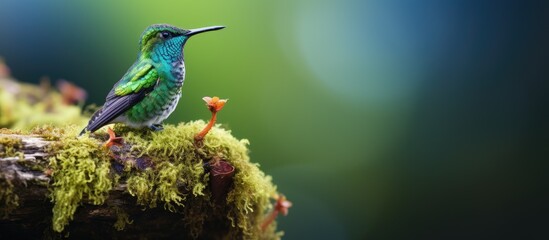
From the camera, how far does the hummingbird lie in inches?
91.9

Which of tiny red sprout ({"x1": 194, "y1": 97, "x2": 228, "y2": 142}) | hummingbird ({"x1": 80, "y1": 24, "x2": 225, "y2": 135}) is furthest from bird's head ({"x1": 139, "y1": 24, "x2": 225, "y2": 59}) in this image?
tiny red sprout ({"x1": 194, "y1": 97, "x2": 228, "y2": 142})

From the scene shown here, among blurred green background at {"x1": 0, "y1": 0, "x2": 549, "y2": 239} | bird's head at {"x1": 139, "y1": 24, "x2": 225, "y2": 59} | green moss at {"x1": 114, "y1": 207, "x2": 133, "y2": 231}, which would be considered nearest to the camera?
green moss at {"x1": 114, "y1": 207, "x2": 133, "y2": 231}

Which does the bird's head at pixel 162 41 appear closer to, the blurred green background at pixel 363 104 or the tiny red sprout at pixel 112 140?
the tiny red sprout at pixel 112 140

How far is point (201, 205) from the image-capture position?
2.24 metres

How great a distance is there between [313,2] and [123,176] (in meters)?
7.75

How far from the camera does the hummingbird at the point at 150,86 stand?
2.33 m

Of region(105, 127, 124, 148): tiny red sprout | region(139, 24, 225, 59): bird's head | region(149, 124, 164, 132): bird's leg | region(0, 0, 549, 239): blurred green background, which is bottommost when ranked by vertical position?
region(105, 127, 124, 148): tiny red sprout

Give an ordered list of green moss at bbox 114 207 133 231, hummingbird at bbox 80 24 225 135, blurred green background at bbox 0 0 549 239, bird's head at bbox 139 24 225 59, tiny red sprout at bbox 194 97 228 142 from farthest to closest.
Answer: blurred green background at bbox 0 0 549 239
bird's head at bbox 139 24 225 59
hummingbird at bbox 80 24 225 135
tiny red sprout at bbox 194 97 228 142
green moss at bbox 114 207 133 231

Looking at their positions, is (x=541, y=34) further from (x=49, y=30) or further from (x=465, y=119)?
(x=49, y=30)

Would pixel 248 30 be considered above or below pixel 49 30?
above

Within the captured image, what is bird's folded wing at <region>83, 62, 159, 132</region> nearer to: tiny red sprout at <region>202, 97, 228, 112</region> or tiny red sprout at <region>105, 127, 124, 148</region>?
tiny red sprout at <region>105, 127, 124, 148</region>

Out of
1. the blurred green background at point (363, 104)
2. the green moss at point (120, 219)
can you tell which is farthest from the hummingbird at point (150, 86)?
the blurred green background at point (363, 104)

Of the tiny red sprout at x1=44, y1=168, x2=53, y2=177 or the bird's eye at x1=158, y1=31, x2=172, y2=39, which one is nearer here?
the tiny red sprout at x1=44, y1=168, x2=53, y2=177

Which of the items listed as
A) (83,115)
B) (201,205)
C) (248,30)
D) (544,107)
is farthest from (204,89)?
(544,107)
